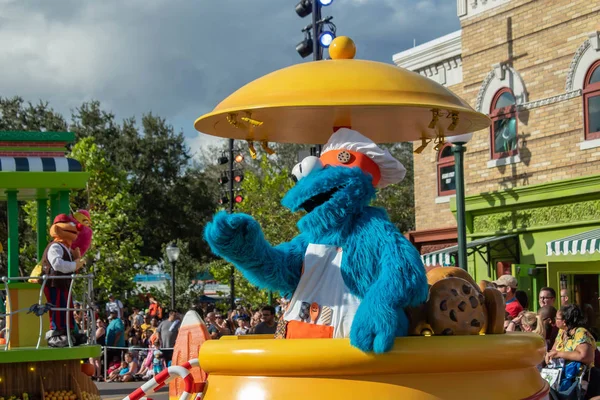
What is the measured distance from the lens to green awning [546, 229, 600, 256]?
12555mm

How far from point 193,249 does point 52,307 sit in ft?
109

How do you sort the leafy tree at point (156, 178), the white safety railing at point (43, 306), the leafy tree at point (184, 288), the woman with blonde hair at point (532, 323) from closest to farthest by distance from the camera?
the woman with blonde hair at point (532, 323) < the white safety railing at point (43, 306) < the leafy tree at point (184, 288) < the leafy tree at point (156, 178)

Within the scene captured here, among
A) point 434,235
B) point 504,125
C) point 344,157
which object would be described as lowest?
point 434,235

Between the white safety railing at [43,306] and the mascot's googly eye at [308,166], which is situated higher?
the mascot's googly eye at [308,166]

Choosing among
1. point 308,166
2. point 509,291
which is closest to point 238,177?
point 509,291

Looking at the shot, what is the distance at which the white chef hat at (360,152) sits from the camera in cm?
446

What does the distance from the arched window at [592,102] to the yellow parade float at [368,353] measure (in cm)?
1019

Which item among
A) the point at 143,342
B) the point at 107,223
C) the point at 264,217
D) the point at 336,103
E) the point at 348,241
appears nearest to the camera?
the point at 336,103

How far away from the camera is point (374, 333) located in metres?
3.69

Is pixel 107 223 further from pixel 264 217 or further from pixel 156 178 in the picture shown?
pixel 156 178

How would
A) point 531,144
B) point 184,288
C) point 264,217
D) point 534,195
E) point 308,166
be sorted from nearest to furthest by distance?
point 308,166 → point 534,195 → point 531,144 → point 264,217 → point 184,288

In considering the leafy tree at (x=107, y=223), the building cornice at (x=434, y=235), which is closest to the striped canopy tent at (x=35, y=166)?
the building cornice at (x=434, y=235)

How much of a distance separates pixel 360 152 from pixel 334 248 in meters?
0.56

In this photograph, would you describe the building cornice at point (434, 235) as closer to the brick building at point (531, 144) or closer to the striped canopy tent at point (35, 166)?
the brick building at point (531, 144)
